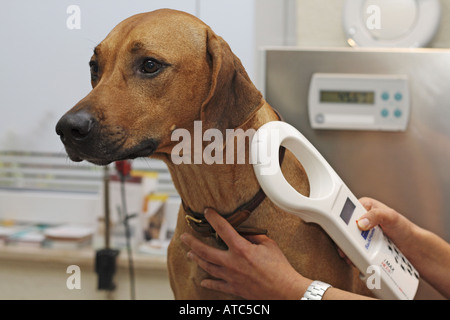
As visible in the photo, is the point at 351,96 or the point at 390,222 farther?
the point at 351,96

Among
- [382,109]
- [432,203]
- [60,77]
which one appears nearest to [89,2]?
[60,77]

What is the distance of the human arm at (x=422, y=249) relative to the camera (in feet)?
2.45

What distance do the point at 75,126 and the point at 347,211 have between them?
343 millimetres

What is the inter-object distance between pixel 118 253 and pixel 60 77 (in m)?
0.29

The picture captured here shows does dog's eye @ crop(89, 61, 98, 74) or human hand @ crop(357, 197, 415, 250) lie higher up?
dog's eye @ crop(89, 61, 98, 74)

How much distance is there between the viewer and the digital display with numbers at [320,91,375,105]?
907 mm

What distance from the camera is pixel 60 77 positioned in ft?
1.84

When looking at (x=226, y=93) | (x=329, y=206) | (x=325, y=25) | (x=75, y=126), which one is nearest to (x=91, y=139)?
(x=75, y=126)

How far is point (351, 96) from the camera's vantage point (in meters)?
0.91

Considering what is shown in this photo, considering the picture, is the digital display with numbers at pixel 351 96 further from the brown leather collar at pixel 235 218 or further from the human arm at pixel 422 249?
the brown leather collar at pixel 235 218

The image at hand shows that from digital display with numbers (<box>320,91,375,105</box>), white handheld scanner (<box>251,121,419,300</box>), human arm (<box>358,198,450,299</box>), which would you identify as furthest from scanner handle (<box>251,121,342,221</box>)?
digital display with numbers (<box>320,91,375,105</box>)

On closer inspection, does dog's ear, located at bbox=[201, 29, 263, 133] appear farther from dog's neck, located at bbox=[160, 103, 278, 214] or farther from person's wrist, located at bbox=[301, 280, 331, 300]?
person's wrist, located at bbox=[301, 280, 331, 300]

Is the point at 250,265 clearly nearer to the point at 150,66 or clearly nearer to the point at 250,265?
the point at 250,265

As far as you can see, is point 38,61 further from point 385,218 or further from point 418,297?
point 418,297
